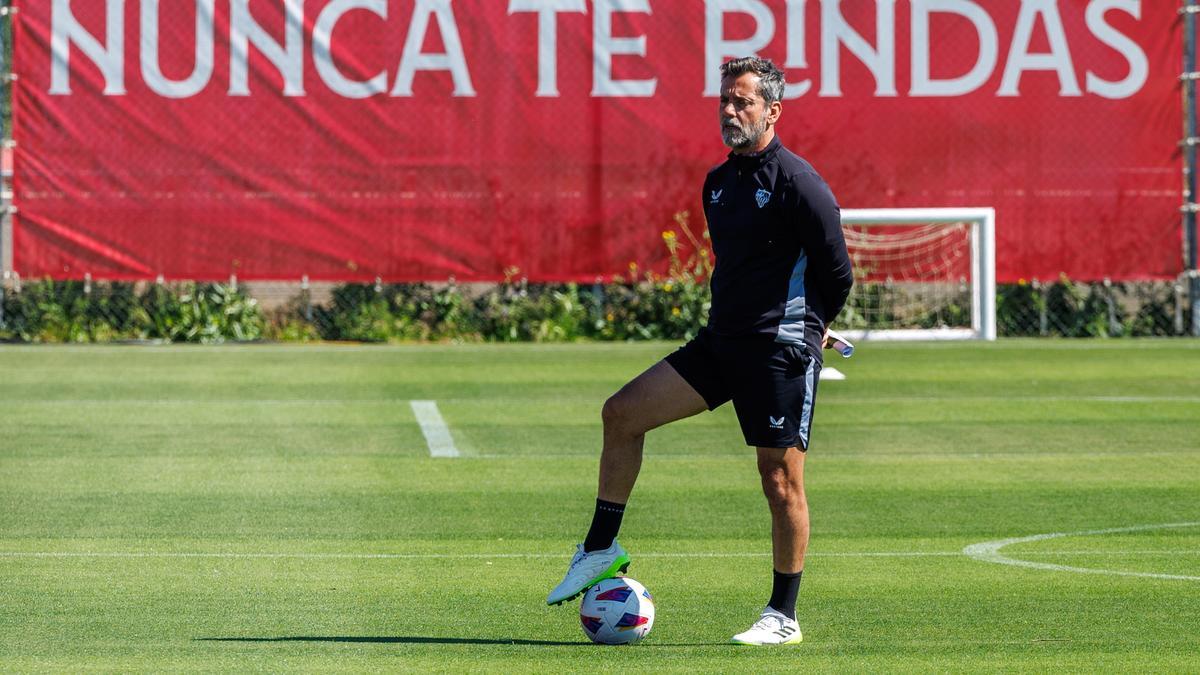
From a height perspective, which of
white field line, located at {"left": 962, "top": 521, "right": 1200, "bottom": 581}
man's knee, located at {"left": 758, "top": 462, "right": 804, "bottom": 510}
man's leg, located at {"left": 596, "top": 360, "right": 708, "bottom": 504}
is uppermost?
man's leg, located at {"left": 596, "top": 360, "right": 708, "bottom": 504}

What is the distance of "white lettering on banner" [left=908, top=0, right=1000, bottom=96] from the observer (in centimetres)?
2173

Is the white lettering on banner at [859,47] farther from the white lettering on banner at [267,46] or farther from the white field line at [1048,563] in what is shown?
the white field line at [1048,563]

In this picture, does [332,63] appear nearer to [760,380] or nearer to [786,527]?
[760,380]

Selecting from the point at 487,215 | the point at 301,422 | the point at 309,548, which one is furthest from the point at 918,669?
the point at 487,215

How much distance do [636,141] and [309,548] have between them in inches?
508

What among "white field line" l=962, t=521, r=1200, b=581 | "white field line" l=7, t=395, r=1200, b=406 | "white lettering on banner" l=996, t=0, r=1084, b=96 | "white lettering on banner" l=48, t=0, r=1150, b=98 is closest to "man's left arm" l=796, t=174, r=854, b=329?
"white field line" l=962, t=521, r=1200, b=581

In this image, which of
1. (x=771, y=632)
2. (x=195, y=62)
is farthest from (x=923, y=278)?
(x=771, y=632)

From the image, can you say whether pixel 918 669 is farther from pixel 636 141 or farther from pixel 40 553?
pixel 636 141

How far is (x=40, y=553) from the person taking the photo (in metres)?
8.77

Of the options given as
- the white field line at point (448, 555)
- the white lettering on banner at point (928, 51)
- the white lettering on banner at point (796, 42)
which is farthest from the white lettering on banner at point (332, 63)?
the white field line at point (448, 555)

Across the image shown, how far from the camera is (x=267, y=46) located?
21.4 metres

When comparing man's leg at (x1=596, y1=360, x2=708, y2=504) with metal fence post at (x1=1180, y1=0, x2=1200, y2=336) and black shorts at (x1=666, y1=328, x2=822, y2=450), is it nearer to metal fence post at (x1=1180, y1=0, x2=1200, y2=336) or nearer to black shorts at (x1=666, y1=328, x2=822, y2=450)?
black shorts at (x1=666, y1=328, x2=822, y2=450)

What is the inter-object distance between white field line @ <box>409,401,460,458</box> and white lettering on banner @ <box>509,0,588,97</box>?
6551 millimetres

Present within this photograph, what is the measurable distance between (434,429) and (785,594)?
7.46 metres
